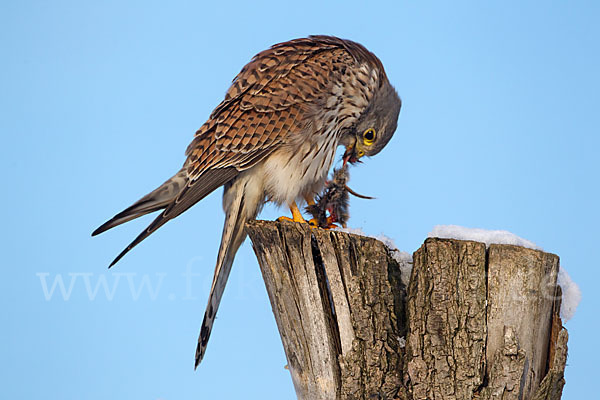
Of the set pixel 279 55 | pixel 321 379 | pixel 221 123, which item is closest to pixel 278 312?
pixel 321 379

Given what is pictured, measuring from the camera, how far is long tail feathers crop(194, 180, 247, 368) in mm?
3482

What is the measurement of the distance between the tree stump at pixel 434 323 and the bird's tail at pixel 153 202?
3.95 ft

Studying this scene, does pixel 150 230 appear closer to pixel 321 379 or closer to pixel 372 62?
pixel 321 379

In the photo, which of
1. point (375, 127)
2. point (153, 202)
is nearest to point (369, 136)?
point (375, 127)

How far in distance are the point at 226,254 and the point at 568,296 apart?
1.85m

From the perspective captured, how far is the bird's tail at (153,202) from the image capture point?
3316 millimetres

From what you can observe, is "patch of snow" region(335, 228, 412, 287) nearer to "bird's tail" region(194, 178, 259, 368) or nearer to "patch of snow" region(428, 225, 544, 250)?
"patch of snow" region(428, 225, 544, 250)

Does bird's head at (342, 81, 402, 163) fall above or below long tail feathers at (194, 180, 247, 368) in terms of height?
above

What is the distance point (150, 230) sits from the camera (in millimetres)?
3184

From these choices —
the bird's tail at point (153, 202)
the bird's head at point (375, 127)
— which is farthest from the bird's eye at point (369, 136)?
the bird's tail at point (153, 202)

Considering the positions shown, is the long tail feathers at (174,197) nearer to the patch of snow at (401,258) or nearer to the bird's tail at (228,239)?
the bird's tail at (228,239)

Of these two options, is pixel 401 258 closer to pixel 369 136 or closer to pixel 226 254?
pixel 226 254

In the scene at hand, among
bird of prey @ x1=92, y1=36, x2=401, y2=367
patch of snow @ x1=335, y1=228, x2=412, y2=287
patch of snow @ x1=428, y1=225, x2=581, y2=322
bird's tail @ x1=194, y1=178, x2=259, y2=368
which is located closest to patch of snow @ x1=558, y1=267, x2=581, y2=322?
patch of snow @ x1=428, y1=225, x2=581, y2=322

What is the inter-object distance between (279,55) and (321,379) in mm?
2032
